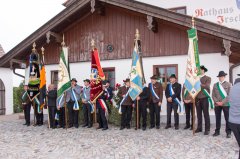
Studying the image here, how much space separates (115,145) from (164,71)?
5173mm

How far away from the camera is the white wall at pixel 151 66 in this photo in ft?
37.8

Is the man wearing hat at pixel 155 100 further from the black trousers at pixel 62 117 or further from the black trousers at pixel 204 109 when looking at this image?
the black trousers at pixel 62 117

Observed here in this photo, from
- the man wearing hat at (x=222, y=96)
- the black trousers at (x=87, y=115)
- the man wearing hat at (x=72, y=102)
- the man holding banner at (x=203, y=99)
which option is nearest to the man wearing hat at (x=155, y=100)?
the man holding banner at (x=203, y=99)

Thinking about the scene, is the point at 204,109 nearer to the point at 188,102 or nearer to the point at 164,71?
the point at 188,102

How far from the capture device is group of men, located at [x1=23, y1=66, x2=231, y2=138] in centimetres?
936

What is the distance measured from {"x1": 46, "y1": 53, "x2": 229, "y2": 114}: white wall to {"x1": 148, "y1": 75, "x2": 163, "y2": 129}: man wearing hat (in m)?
1.43

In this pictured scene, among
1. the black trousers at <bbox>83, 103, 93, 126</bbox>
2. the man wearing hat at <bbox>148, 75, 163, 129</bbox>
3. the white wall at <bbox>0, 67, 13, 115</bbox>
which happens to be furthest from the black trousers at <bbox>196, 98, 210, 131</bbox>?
the white wall at <bbox>0, 67, 13, 115</bbox>

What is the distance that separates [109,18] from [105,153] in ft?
24.8

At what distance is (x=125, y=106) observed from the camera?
1112cm

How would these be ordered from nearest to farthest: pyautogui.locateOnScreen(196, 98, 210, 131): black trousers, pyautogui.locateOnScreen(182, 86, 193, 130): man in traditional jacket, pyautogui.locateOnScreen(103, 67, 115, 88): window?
1. pyautogui.locateOnScreen(196, 98, 210, 131): black trousers
2. pyautogui.locateOnScreen(182, 86, 193, 130): man in traditional jacket
3. pyautogui.locateOnScreen(103, 67, 115, 88): window

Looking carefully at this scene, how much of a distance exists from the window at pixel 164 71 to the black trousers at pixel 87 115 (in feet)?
10.2

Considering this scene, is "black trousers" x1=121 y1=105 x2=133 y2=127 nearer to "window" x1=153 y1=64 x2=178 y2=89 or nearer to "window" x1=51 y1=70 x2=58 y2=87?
"window" x1=153 y1=64 x2=178 y2=89

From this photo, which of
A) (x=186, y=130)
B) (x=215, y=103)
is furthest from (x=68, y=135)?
(x=215, y=103)

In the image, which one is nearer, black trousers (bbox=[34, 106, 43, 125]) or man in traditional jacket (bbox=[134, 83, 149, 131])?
man in traditional jacket (bbox=[134, 83, 149, 131])
